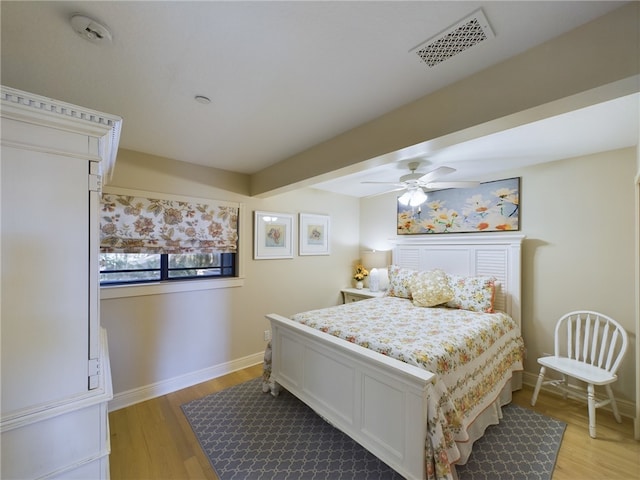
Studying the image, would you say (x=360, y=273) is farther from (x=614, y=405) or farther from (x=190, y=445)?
(x=190, y=445)

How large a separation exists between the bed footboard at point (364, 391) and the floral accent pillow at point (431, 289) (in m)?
1.45

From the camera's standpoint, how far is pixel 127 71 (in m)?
1.40

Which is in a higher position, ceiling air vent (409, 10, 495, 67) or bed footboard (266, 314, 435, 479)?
ceiling air vent (409, 10, 495, 67)

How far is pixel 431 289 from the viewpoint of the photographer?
3119 millimetres

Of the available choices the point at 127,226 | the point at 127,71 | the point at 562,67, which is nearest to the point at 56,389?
the point at 127,71

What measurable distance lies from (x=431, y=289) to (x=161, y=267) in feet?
9.73

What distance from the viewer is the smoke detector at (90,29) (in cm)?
107

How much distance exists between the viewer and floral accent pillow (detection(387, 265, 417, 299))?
3500mm

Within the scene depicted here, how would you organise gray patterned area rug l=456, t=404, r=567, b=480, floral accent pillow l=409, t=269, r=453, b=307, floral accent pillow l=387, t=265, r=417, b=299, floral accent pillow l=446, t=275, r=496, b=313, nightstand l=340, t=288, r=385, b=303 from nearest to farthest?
1. gray patterned area rug l=456, t=404, r=567, b=480
2. floral accent pillow l=446, t=275, r=496, b=313
3. floral accent pillow l=409, t=269, r=453, b=307
4. floral accent pillow l=387, t=265, r=417, b=299
5. nightstand l=340, t=288, r=385, b=303

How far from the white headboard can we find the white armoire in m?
3.47

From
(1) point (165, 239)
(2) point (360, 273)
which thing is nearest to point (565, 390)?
(2) point (360, 273)

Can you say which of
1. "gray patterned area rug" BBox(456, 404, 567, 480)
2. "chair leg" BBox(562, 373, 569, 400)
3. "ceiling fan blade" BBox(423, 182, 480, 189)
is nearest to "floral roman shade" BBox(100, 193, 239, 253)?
A: "ceiling fan blade" BBox(423, 182, 480, 189)

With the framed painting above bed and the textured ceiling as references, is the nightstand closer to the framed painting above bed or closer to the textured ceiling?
the framed painting above bed

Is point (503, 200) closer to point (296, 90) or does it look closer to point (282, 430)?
point (296, 90)
